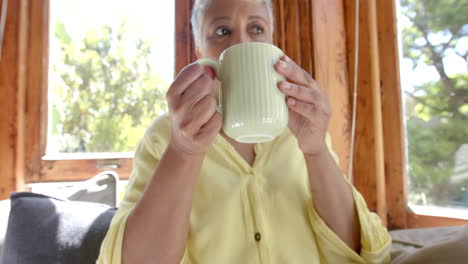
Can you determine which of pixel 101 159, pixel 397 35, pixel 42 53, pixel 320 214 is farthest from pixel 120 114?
pixel 397 35

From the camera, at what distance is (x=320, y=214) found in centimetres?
79

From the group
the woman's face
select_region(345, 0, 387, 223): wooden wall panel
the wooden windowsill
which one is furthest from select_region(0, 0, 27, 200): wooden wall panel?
select_region(345, 0, 387, 223): wooden wall panel

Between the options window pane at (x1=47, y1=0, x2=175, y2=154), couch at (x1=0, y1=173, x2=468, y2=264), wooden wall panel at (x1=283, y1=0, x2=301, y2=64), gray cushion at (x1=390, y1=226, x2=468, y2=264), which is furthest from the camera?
window pane at (x1=47, y1=0, x2=175, y2=154)

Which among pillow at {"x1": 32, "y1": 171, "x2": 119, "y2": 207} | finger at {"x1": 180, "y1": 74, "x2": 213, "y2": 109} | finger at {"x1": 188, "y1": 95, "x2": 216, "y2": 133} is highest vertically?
finger at {"x1": 180, "y1": 74, "x2": 213, "y2": 109}

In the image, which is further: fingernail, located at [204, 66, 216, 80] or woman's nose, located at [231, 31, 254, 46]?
woman's nose, located at [231, 31, 254, 46]

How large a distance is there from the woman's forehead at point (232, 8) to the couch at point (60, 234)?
0.70 metres

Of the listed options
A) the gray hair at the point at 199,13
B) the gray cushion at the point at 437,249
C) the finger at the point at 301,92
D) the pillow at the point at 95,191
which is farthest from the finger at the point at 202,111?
the pillow at the point at 95,191

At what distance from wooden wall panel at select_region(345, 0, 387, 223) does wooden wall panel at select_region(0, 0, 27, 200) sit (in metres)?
1.76

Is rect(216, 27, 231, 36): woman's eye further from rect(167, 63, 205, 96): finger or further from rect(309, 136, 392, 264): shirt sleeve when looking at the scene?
rect(309, 136, 392, 264): shirt sleeve

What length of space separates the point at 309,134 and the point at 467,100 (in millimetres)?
930

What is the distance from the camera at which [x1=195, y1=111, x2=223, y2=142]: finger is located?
0.51m

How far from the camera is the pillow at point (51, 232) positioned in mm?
866

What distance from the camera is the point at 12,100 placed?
164 centimetres

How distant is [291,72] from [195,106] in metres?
0.18
